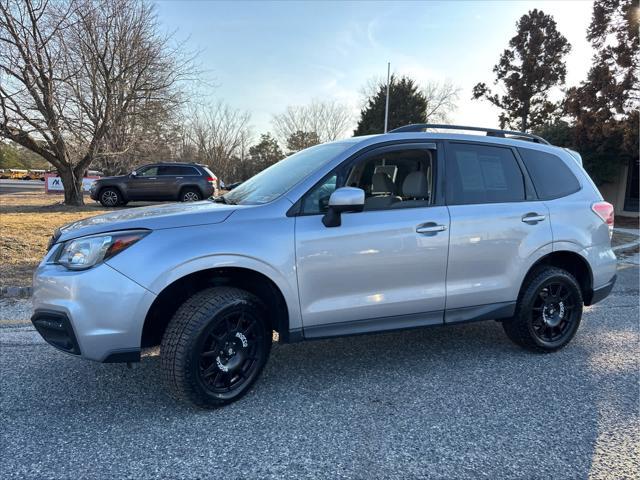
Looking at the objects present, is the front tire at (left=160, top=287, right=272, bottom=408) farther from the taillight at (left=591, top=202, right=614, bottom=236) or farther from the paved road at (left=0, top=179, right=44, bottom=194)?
the paved road at (left=0, top=179, right=44, bottom=194)

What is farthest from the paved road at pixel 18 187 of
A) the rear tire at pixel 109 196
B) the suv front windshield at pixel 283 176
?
the suv front windshield at pixel 283 176

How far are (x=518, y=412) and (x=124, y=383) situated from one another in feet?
9.24

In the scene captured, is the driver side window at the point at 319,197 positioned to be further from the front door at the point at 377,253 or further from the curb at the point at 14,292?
the curb at the point at 14,292

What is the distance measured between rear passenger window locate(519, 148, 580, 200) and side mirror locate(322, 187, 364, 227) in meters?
1.88

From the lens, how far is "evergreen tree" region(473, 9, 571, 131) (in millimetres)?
26188

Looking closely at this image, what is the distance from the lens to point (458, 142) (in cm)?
385

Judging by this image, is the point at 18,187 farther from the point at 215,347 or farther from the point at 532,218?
the point at 532,218

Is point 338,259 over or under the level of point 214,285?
over

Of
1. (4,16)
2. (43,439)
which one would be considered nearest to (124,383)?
(43,439)

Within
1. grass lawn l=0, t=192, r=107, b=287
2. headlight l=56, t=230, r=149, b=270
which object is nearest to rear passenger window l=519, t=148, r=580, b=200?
headlight l=56, t=230, r=149, b=270

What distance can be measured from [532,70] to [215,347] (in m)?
28.4

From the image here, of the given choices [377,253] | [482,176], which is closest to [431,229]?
[377,253]

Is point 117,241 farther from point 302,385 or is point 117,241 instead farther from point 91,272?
point 302,385

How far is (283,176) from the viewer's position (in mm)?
3719
